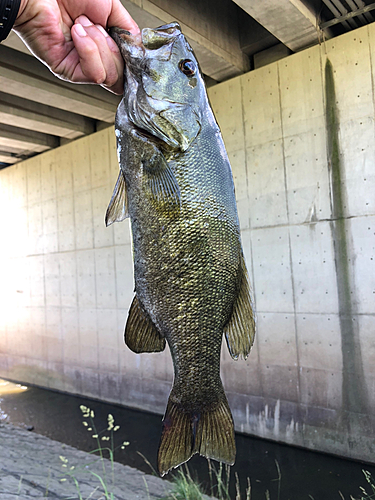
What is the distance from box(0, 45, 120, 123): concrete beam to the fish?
502cm

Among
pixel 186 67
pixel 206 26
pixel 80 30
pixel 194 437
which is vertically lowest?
pixel 194 437

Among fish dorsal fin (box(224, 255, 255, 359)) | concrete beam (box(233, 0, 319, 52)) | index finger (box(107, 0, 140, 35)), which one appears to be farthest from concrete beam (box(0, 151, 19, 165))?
fish dorsal fin (box(224, 255, 255, 359))

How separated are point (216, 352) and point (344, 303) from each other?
3.79 m

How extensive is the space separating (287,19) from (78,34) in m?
3.89

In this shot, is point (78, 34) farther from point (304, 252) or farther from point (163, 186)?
point (304, 252)

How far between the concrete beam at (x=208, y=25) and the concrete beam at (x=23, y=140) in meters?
3.96

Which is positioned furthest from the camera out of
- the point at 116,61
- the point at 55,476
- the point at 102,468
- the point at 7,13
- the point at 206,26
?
the point at 206,26

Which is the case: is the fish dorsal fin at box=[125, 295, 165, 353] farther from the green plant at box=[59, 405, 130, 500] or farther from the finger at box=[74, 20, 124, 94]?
the green plant at box=[59, 405, 130, 500]

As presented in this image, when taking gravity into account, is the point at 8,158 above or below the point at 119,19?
above

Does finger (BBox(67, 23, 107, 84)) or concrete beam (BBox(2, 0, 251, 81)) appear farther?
concrete beam (BBox(2, 0, 251, 81))

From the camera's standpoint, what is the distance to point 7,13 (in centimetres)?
111

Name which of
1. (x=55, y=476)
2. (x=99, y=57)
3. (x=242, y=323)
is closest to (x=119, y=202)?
(x=99, y=57)

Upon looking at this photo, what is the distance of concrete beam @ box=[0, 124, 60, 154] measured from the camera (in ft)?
24.7

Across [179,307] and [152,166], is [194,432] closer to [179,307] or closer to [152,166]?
[179,307]
